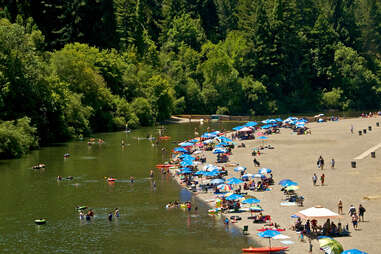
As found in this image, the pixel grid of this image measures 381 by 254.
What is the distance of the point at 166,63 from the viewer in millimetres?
162125

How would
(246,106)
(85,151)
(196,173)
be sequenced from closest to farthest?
(196,173)
(85,151)
(246,106)

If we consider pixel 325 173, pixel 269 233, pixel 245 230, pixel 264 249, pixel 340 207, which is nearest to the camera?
pixel 264 249

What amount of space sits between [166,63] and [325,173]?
97.5 m

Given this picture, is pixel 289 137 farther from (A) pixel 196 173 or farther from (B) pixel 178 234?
(B) pixel 178 234

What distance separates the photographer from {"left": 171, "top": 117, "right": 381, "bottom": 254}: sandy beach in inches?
1858

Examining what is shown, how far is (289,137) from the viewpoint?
346 feet

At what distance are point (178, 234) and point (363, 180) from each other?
23.3 meters

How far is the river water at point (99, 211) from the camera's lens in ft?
154

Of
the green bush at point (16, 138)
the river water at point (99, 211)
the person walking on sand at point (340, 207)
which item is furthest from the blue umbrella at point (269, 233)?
the green bush at point (16, 138)

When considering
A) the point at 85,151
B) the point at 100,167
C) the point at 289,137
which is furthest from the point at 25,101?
the point at 289,137

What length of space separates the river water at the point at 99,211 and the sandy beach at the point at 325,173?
3.89 metres

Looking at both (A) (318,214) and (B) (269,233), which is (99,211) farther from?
(A) (318,214)

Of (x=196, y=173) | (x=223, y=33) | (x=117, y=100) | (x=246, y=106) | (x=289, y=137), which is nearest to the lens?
(x=196, y=173)

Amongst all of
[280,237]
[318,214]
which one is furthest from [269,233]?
[318,214]
